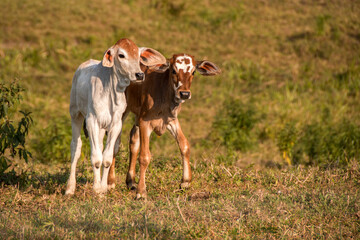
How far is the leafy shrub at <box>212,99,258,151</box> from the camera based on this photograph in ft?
31.3

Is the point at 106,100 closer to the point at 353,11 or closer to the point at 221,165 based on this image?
the point at 221,165

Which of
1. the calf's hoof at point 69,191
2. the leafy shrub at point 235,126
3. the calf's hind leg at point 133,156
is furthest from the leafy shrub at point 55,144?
the leafy shrub at point 235,126

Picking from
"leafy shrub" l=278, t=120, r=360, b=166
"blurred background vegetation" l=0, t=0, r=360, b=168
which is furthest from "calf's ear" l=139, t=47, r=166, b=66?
"leafy shrub" l=278, t=120, r=360, b=166

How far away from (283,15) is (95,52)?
7.08 m

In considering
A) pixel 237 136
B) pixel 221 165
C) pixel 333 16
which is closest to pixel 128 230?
pixel 221 165

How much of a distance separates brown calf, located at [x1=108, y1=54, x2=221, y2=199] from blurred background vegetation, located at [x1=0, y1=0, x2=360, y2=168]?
1.28 meters

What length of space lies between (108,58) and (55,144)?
3651mm

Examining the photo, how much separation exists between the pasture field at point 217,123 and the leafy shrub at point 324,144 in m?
0.02

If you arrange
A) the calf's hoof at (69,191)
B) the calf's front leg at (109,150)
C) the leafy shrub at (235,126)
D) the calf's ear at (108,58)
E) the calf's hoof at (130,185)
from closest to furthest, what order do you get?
the calf's ear at (108,58) → the calf's front leg at (109,150) → the calf's hoof at (69,191) → the calf's hoof at (130,185) → the leafy shrub at (235,126)

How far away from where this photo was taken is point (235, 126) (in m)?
9.89

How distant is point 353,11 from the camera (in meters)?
17.3

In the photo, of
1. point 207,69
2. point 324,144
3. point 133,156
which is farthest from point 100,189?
point 324,144

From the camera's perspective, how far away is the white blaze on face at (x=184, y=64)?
5465 mm

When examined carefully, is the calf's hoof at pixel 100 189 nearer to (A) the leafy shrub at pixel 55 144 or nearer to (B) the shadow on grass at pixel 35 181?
(B) the shadow on grass at pixel 35 181
